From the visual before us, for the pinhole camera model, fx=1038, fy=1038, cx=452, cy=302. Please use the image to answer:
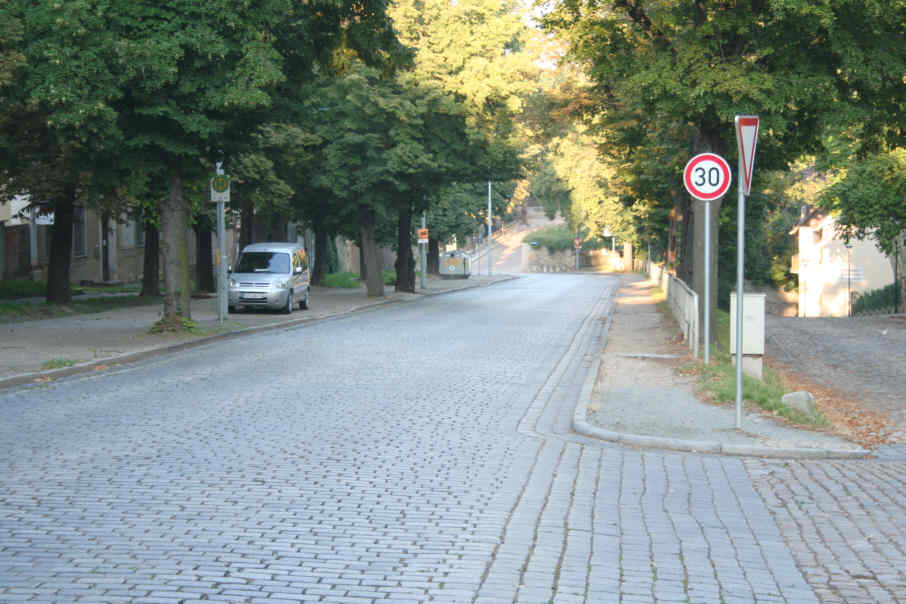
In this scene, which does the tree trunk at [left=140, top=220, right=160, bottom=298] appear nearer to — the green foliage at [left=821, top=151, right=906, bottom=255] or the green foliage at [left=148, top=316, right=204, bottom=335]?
the green foliage at [left=148, top=316, right=204, bottom=335]

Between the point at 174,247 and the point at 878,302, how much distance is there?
1368 inches

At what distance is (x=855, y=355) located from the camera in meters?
19.9

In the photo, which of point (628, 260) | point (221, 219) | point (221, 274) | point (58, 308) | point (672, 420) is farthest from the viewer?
point (628, 260)

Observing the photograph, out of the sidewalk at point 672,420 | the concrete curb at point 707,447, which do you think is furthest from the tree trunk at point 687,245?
the concrete curb at point 707,447

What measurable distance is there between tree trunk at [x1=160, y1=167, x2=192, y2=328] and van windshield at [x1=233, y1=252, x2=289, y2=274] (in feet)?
30.2

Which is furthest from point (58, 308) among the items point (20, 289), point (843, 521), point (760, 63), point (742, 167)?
point (843, 521)

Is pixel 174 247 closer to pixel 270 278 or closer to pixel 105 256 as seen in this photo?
pixel 270 278

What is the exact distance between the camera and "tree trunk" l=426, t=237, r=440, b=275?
6266cm

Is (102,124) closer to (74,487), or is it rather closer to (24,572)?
(74,487)

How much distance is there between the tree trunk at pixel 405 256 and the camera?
41.8m

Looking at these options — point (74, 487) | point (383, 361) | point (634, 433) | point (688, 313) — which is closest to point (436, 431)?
point (634, 433)

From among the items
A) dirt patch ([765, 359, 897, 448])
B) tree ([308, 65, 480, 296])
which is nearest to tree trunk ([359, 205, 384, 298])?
tree ([308, 65, 480, 296])

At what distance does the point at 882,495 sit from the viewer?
7398mm

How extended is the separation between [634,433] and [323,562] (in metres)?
4.94
